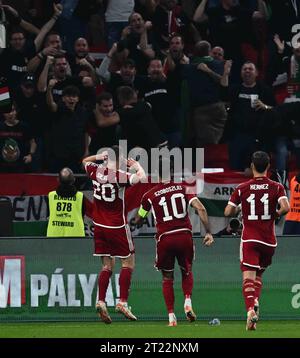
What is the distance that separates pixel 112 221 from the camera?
56.7 ft

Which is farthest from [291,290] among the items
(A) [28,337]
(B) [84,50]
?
(B) [84,50]

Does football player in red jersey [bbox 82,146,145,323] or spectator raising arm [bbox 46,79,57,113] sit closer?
football player in red jersey [bbox 82,146,145,323]

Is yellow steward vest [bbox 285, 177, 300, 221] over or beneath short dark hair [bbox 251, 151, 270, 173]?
beneath

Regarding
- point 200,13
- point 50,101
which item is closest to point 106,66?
point 50,101

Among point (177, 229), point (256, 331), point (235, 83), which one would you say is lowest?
point (256, 331)

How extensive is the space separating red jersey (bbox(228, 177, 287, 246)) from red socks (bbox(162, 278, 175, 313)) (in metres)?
1.32

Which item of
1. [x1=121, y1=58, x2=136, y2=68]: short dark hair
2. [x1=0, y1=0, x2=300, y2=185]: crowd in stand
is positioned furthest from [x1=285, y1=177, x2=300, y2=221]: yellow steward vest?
[x1=121, y1=58, x2=136, y2=68]: short dark hair

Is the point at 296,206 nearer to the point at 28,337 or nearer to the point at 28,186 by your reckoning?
the point at 28,186

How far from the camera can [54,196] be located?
19406 mm

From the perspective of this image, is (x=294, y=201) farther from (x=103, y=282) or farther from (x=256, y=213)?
(x=256, y=213)

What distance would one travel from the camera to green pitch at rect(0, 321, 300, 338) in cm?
1435

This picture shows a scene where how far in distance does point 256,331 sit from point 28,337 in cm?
255

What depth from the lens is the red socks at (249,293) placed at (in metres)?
15.4

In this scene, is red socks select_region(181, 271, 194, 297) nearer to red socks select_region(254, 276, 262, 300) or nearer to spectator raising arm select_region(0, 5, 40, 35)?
red socks select_region(254, 276, 262, 300)
